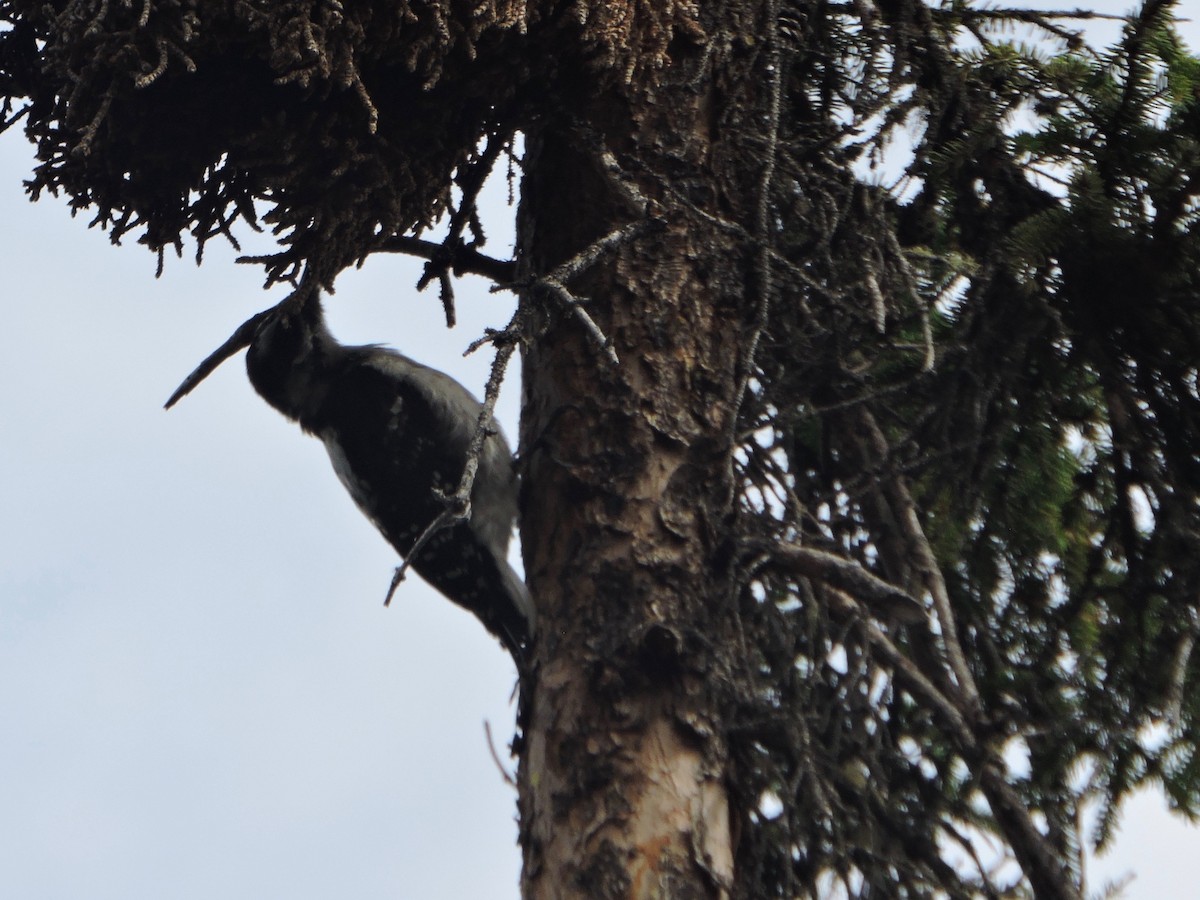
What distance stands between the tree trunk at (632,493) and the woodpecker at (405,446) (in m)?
1.23

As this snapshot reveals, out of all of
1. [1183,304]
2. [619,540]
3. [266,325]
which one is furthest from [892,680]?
[266,325]

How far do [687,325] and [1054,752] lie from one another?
1.46 metres

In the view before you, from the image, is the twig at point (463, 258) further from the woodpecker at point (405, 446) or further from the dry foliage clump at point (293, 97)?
the woodpecker at point (405, 446)

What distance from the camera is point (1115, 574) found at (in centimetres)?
353

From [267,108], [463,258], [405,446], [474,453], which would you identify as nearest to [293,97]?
[267,108]

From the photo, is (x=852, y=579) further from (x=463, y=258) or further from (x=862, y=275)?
(x=463, y=258)

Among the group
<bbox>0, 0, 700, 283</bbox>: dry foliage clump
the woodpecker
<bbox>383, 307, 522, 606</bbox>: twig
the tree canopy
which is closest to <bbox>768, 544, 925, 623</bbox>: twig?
the tree canopy

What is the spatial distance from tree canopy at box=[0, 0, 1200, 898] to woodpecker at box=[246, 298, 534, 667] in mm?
1229

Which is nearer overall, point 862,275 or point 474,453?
point 474,453

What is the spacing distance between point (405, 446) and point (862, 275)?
2.21 metres

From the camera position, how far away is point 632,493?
120 inches

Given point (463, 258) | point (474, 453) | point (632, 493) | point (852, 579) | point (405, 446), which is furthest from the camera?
point (405, 446)

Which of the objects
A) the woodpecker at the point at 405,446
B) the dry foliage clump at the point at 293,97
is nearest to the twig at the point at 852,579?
the dry foliage clump at the point at 293,97

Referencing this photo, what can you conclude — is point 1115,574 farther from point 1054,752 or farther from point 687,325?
point 687,325
